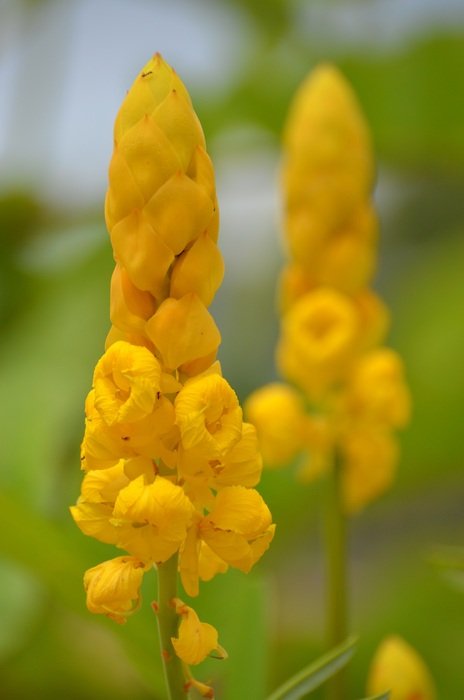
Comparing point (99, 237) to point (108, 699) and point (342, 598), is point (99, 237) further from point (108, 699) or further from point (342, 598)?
point (342, 598)

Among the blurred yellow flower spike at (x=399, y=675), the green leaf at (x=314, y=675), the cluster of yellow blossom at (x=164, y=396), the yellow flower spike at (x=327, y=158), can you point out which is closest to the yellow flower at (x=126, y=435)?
the cluster of yellow blossom at (x=164, y=396)

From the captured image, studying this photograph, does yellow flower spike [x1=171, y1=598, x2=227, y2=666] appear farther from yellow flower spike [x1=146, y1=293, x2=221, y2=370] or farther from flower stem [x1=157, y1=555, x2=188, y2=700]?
yellow flower spike [x1=146, y1=293, x2=221, y2=370]

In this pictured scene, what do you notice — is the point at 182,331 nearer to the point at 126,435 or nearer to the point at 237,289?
the point at 126,435

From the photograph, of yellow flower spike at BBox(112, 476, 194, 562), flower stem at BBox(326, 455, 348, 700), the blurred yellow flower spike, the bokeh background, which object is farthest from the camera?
the bokeh background

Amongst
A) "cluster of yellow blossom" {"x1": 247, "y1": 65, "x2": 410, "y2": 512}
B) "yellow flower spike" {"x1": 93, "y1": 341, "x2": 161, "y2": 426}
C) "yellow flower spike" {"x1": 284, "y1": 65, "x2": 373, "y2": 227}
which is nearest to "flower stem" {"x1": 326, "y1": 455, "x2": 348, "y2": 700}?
"cluster of yellow blossom" {"x1": 247, "y1": 65, "x2": 410, "y2": 512}

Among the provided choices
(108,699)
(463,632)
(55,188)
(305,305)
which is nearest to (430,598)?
(463,632)

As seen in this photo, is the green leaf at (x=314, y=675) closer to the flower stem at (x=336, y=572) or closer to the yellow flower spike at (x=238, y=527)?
the yellow flower spike at (x=238, y=527)
